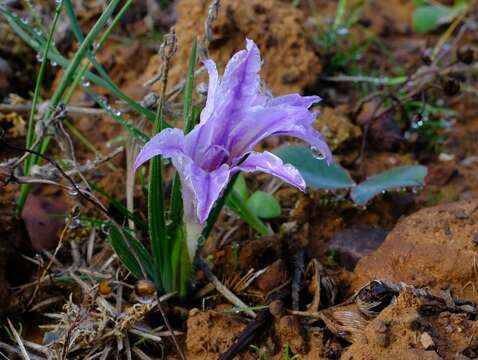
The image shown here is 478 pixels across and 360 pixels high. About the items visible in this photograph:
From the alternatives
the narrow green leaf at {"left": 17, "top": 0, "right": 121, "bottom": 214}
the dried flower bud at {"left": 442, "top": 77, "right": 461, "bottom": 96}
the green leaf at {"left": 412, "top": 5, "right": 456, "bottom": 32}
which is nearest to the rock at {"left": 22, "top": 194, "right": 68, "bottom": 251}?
the narrow green leaf at {"left": 17, "top": 0, "right": 121, "bottom": 214}

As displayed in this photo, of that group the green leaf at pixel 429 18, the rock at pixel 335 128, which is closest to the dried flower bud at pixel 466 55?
the rock at pixel 335 128

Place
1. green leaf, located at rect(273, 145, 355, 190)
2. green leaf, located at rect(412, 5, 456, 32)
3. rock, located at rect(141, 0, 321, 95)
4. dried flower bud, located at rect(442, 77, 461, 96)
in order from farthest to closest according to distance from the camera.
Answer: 1. green leaf, located at rect(412, 5, 456, 32)
2. rock, located at rect(141, 0, 321, 95)
3. dried flower bud, located at rect(442, 77, 461, 96)
4. green leaf, located at rect(273, 145, 355, 190)

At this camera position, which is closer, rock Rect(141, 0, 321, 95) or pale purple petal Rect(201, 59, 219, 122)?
pale purple petal Rect(201, 59, 219, 122)

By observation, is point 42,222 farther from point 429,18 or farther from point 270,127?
point 429,18

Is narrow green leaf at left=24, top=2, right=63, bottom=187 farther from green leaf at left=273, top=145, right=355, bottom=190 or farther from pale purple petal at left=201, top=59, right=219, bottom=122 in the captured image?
green leaf at left=273, top=145, right=355, bottom=190

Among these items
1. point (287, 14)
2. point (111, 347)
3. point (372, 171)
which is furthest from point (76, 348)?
point (287, 14)

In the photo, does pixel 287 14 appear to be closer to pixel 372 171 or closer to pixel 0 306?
pixel 372 171

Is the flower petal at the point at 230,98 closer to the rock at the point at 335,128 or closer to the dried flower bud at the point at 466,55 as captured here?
the rock at the point at 335,128
